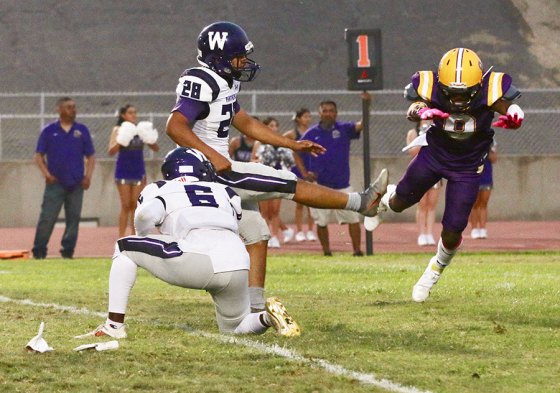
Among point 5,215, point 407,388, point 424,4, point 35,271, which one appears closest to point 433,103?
point 407,388

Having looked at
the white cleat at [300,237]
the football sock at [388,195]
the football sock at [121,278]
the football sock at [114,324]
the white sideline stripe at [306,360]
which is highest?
the football sock at [388,195]

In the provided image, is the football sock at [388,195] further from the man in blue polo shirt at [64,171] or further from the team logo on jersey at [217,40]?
the man in blue polo shirt at [64,171]

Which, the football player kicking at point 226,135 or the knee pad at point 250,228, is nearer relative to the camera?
the football player kicking at point 226,135

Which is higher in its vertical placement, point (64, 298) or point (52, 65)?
point (52, 65)

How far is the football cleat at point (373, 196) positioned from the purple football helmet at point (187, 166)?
1661 millimetres

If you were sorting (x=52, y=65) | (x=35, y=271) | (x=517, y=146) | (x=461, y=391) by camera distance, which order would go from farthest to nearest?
(x=52, y=65) → (x=517, y=146) → (x=35, y=271) → (x=461, y=391)

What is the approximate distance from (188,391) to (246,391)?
26 cm

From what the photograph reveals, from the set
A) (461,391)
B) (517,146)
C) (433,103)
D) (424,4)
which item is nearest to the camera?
(461,391)

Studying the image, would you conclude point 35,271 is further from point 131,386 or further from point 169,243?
point 131,386

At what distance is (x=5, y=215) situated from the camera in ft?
81.2

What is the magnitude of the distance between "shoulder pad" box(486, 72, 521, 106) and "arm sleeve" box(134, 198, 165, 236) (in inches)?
112

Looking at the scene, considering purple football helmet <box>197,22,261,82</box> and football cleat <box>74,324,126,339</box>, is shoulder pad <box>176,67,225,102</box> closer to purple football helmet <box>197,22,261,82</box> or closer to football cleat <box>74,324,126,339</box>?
purple football helmet <box>197,22,261,82</box>

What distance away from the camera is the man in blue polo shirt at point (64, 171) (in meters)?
17.6

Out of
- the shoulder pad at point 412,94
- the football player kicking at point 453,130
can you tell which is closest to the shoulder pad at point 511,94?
the football player kicking at point 453,130
